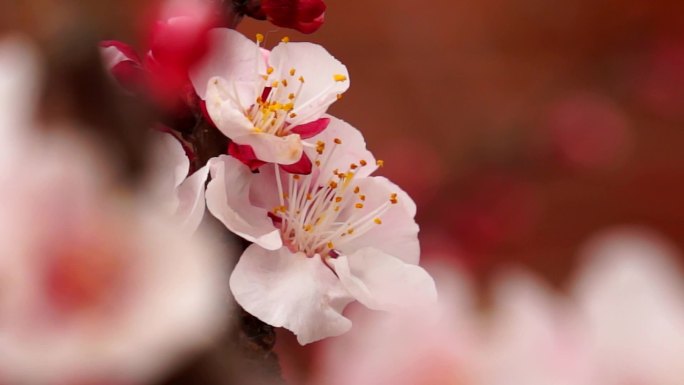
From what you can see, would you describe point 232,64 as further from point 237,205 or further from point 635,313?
point 635,313

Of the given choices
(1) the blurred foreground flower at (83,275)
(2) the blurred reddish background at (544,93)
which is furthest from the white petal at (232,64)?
(2) the blurred reddish background at (544,93)

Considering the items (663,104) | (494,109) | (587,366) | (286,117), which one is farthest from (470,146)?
(587,366)

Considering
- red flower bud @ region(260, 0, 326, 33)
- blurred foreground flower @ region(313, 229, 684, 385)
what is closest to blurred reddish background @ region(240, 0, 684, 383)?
red flower bud @ region(260, 0, 326, 33)

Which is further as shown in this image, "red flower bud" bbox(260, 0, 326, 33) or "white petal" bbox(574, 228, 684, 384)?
"red flower bud" bbox(260, 0, 326, 33)

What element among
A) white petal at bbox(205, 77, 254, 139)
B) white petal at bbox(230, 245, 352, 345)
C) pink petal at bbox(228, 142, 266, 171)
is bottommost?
white petal at bbox(230, 245, 352, 345)

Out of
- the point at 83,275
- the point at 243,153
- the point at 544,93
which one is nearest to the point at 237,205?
the point at 243,153

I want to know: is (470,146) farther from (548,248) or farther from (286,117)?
(286,117)

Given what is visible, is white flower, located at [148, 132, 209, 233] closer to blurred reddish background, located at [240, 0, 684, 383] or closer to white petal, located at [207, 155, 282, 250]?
white petal, located at [207, 155, 282, 250]
